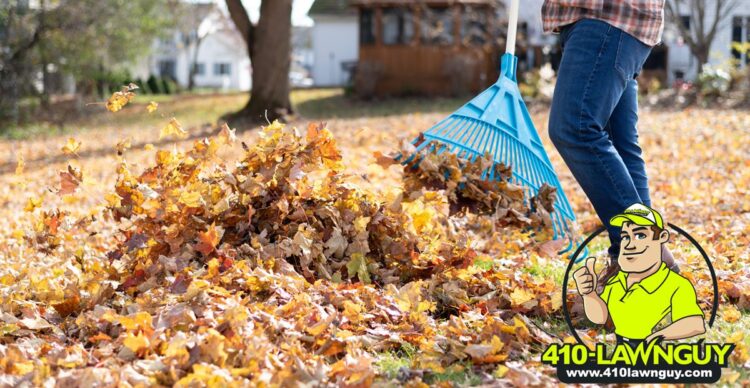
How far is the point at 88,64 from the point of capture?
22109mm

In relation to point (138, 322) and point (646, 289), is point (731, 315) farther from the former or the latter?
point (138, 322)

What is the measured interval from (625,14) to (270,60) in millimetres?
13084

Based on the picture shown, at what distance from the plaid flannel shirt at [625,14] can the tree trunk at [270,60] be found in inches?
491

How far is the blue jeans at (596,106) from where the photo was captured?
3031 mm

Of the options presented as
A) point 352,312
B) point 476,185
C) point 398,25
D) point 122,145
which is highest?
point 398,25

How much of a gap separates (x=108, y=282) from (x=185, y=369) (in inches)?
43.4

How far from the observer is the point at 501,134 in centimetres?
393

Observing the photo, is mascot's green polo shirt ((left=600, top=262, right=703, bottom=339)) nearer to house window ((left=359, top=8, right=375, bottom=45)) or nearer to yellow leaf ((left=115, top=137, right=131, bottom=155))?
yellow leaf ((left=115, top=137, right=131, bottom=155))

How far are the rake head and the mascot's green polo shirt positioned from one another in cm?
135

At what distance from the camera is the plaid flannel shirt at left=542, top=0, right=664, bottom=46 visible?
304 cm

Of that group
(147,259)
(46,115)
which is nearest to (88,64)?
(46,115)

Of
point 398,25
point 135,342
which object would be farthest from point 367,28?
point 135,342

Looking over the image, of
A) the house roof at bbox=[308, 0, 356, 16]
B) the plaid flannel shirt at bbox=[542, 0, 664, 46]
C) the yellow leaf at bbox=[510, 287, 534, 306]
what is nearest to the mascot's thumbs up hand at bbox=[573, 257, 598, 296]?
the yellow leaf at bbox=[510, 287, 534, 306]

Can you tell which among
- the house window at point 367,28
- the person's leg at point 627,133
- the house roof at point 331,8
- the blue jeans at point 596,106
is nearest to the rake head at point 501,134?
the person's leg at point 627,133
